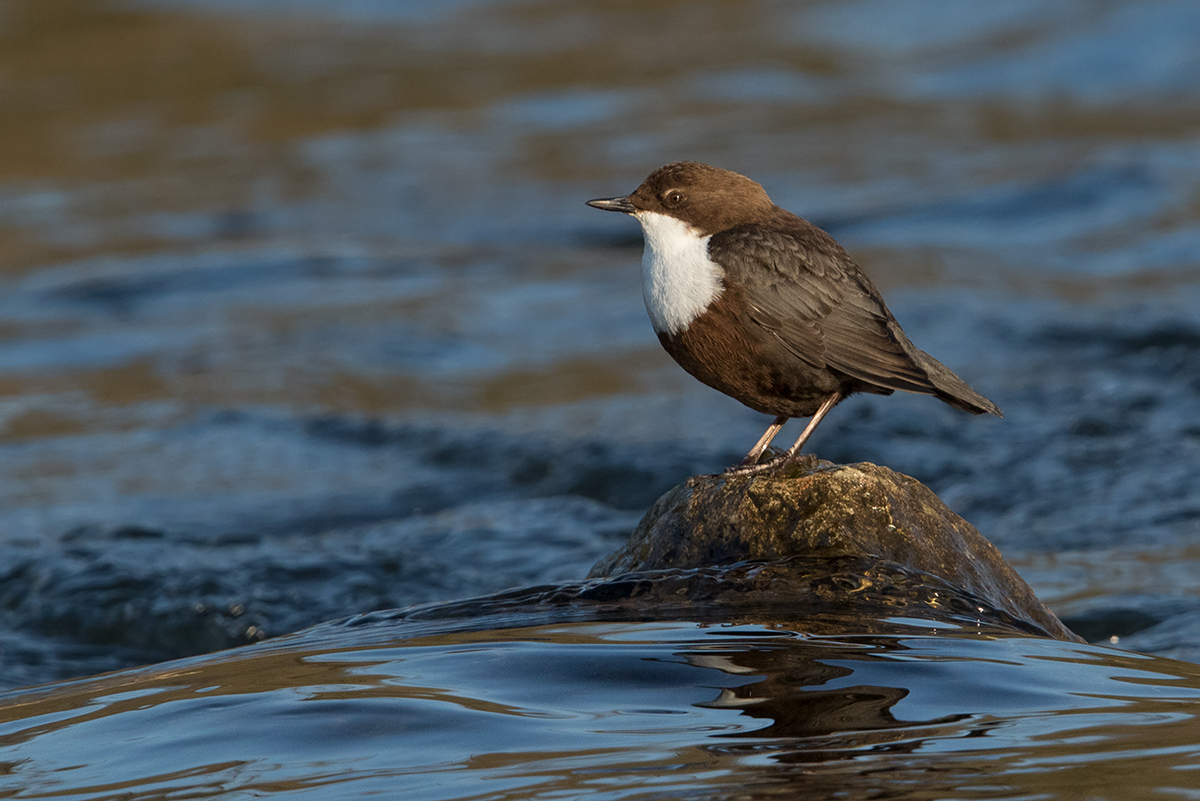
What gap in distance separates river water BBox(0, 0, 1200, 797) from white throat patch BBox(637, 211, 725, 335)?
0.92 metres

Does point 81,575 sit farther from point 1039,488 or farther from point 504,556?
point 1039,488

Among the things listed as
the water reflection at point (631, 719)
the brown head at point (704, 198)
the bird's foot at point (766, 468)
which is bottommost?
the water reflection at point (631, 719)

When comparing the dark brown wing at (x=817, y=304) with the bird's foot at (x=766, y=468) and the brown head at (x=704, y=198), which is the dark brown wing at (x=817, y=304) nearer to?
the brown head at (x=704, y=198)

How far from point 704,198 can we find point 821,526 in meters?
1.02

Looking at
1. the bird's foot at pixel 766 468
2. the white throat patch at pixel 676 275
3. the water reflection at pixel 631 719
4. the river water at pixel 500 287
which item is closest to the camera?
the water reflection at pixel 631 719

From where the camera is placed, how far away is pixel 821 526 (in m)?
4.23

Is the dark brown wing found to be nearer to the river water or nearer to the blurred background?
the river water

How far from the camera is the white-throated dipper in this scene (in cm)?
415

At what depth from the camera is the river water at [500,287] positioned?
7090 millimetres

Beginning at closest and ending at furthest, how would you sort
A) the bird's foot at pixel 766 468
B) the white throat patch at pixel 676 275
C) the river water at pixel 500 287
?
1. the white throat patch at pixel 676 275
2. the bird's foot at pixel 766 468
3. the river water at pixel 500 287

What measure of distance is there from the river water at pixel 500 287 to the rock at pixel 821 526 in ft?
1.53

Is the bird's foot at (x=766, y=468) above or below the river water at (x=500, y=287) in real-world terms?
below

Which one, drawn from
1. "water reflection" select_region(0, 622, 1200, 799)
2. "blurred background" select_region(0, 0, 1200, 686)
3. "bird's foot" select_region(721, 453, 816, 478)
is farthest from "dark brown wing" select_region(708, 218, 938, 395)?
"blurred background" select_region(0, 0, 1200, 686)

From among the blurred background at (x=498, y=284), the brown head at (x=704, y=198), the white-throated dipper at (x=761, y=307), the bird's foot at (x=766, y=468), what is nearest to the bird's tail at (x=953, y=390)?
the white-throated dipper at (x=761, y=307)
